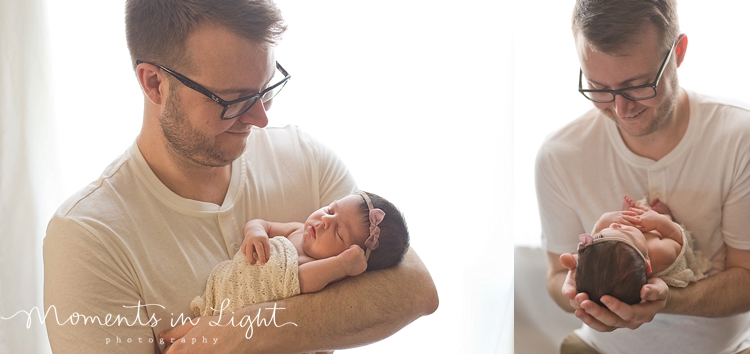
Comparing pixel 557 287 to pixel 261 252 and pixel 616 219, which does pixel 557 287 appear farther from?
pixel 261 252

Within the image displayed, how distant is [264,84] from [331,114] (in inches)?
35.2

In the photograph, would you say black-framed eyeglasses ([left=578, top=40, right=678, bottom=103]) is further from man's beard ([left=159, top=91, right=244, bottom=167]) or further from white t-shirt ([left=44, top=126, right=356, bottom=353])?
man's beard ([left=159, top=91, right=244, bottom=167])

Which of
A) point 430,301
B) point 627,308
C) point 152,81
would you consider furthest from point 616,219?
point 152,81

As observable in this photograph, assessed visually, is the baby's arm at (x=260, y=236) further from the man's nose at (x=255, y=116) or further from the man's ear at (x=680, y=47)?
the man's ear at (x=680, y=47)

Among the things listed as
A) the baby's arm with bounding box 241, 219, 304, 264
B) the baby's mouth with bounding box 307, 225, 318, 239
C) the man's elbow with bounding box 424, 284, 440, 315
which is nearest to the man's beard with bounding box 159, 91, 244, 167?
the baby's arm with bounding box 241, 219, 304, 264

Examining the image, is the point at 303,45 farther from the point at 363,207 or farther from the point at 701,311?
the point at 701,311

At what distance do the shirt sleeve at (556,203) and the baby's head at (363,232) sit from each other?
0.79 meters

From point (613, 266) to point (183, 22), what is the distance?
148 centimetres

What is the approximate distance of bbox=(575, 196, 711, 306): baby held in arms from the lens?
1.96m

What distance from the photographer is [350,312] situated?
72.1 inches

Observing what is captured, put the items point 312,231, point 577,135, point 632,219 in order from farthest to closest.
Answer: point 577,135 → point 632,219 → point 312,231

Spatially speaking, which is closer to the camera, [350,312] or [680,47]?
[350,312]

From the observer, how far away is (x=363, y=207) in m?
1.98

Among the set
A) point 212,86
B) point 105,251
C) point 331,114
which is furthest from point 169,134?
point 331,114
